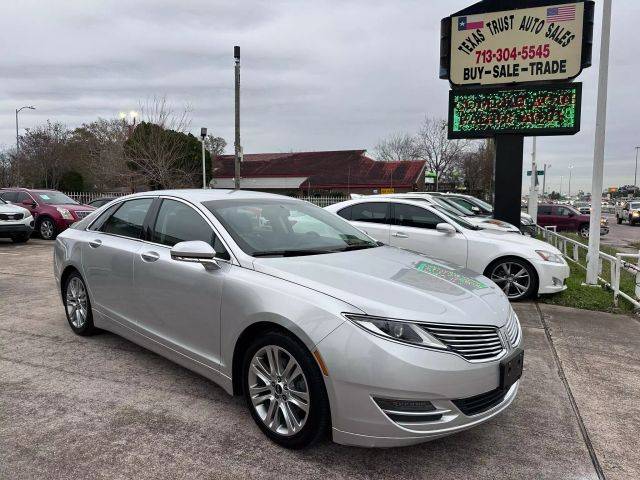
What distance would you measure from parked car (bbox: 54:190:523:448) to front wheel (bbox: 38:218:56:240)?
483 inches

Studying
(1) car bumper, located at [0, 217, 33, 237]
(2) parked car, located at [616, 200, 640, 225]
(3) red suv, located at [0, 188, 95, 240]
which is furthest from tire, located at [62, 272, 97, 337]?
(2) parked car, located at [616, 200, 640, 225]

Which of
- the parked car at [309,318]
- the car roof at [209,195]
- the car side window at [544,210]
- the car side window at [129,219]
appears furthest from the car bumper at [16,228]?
the car side window at [544,210]

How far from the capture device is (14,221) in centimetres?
1352

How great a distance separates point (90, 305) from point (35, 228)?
41.1ft

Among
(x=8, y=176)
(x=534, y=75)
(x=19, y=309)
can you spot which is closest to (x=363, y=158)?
(x=8, y=176)

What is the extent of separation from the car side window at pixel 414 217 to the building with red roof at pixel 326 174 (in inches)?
1189

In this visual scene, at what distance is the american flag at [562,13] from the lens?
28.9 feet

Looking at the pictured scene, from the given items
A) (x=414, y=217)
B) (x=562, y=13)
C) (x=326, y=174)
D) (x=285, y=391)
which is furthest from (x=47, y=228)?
(x=326, y=174)

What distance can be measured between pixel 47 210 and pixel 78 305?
11.5 metres

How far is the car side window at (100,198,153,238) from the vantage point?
445 cm

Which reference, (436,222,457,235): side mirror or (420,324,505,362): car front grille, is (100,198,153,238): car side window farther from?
(436,222,457,235): side mirror

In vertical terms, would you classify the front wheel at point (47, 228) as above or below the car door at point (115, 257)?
below

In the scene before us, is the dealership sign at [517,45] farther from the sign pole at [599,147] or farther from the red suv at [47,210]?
the red suv at [47,210]

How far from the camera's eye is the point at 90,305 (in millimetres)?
4863
